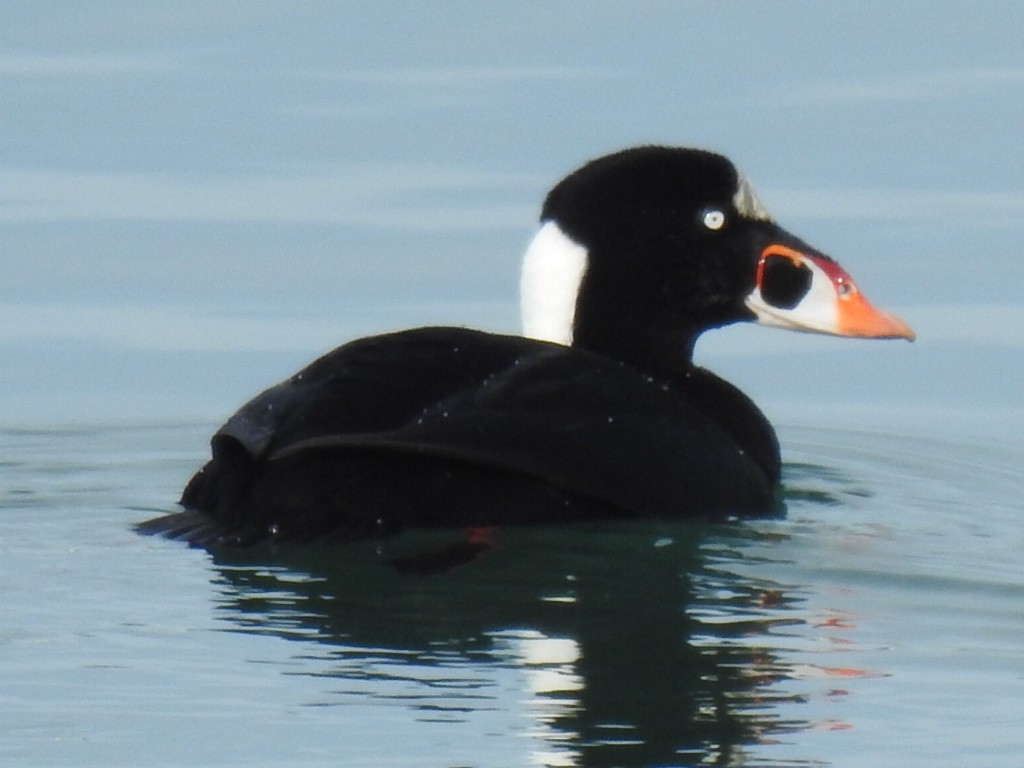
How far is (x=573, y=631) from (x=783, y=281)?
191 cm

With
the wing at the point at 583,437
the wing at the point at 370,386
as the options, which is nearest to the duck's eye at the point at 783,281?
the wing at the point at 583,437

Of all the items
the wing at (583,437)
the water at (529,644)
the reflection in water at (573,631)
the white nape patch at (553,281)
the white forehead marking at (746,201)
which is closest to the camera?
the water at (529,644)

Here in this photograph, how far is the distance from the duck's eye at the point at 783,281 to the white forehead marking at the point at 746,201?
12cm

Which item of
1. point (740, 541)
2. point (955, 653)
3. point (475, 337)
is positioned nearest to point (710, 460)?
point (740, 541)

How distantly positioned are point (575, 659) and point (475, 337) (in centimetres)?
119

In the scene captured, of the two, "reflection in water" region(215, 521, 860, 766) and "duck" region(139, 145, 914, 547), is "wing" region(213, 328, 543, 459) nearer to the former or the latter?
"duck" region(139, 145, 914, 547)

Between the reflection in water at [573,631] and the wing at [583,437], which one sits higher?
the wing at [583,437]

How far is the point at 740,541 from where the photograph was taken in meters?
6.06

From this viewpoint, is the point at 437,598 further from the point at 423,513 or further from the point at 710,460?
the point at 710,460

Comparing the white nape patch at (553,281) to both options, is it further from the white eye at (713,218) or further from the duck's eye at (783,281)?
the duck's eye at (783,281)

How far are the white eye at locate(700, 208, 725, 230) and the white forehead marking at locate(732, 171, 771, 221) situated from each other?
0.16 feet

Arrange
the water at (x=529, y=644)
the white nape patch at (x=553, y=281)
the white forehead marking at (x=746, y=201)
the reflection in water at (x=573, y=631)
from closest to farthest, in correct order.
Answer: the water at (x=529, y=644)
the reflection in water at (x=573, y=631)
the white nape patch at (x=553, y=281)
the white forehead marking at (x=746, y=201)

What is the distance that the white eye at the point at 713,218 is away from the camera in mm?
6832

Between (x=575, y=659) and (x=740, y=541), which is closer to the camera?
(x=575, y=659)
